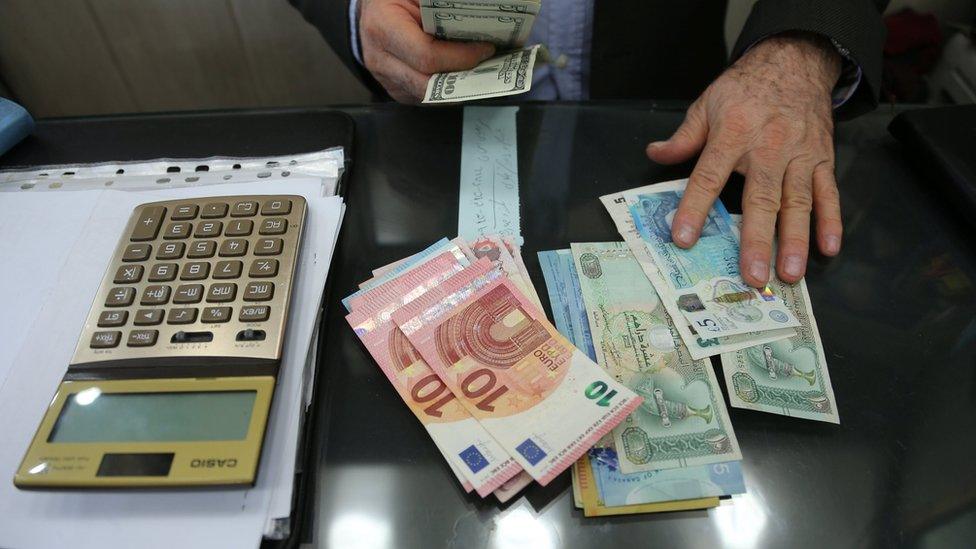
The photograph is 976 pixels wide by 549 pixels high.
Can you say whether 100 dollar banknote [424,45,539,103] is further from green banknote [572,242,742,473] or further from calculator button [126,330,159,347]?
calculator button [126,330,159,347]

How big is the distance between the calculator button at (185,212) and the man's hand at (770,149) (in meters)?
0.44

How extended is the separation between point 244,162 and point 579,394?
41cm

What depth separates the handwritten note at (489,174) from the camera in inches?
21.2

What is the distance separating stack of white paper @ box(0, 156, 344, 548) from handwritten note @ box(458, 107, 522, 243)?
129 mm

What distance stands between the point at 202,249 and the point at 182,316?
0.07 m

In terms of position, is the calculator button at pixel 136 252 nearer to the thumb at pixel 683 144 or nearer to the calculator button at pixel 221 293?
the calculator button at pixel 221 293

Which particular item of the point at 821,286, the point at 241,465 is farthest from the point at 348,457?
the point at 821,286

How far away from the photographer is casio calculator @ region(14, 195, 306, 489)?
0.35m

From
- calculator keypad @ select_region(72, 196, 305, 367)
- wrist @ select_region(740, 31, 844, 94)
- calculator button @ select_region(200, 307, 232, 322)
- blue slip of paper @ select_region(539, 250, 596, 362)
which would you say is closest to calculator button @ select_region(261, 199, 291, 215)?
calculator keypad @ select_region(72, 196, 305, 367)

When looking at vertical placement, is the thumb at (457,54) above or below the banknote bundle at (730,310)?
above

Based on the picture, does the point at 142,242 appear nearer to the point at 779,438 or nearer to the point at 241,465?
the point at 241,465

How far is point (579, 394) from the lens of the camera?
41cm

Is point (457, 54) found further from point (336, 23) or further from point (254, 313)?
point (254, 313)

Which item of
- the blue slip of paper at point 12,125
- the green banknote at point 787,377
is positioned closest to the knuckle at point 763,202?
the green banknote at point 787,377
